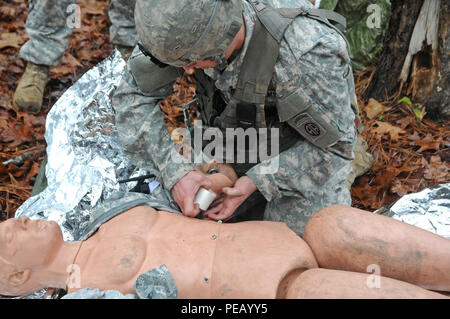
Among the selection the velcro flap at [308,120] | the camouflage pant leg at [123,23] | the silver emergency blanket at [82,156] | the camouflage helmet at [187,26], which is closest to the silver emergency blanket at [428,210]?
the velcro flap at [308,120]

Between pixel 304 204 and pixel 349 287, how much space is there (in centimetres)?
94

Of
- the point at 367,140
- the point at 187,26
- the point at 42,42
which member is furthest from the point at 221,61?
the point at 42,42

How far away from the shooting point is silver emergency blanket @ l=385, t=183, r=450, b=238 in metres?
2.54

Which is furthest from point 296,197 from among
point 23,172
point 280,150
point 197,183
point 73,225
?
point 23,172

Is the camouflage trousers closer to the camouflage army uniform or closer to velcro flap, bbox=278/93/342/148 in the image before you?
the camouflage army uniform

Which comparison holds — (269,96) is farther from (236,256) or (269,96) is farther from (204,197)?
(236,256)

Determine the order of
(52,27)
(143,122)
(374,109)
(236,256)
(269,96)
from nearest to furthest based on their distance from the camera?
(236,256) → (269,96) → (143,122) → (374,109) → (52,27)

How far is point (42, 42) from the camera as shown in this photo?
13.3ft

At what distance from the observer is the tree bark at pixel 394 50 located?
11.2 feet

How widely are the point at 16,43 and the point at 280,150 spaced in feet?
12.5

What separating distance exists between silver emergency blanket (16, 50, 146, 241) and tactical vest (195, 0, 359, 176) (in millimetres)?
1032

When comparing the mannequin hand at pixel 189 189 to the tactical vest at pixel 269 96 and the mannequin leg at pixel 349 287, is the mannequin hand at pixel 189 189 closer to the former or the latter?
the tactical vest at pixel 269 96

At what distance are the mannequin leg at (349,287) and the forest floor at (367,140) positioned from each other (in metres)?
1.62

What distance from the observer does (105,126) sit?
3.11 m
